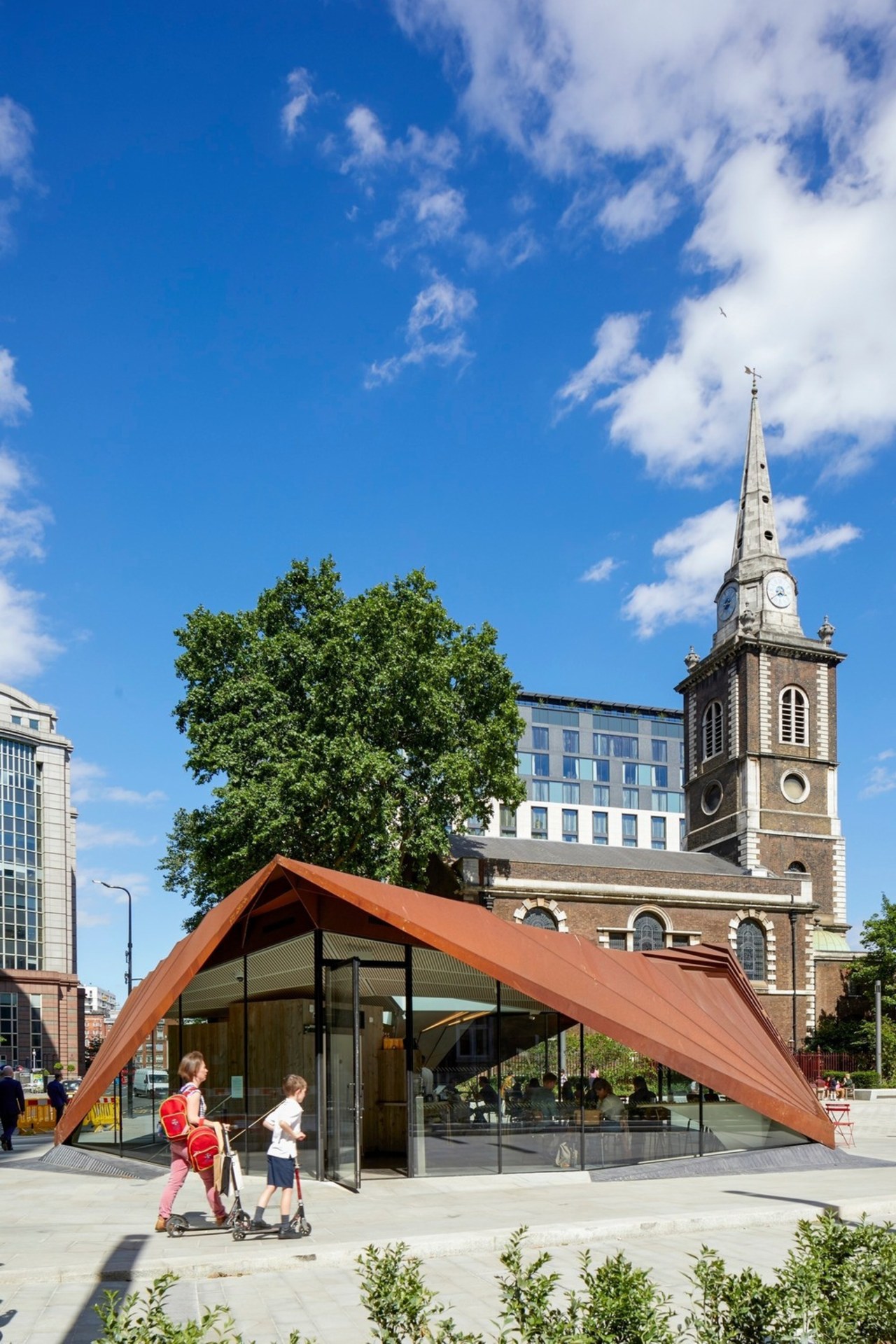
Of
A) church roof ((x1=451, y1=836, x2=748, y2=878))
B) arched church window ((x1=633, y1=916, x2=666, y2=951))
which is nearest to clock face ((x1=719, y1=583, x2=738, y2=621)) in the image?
church roof ((x1=451, y1=836, x2=748, y2=878))

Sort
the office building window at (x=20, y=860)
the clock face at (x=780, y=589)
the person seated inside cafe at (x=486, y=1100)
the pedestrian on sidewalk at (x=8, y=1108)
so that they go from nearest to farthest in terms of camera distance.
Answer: the person seated inside cafe at (x=486, y=1100)
the pedestrian on sidewalk at (x=8, y=1108)
the clock face at (x=780, y=589)
the office building window at (x=20, y=860)

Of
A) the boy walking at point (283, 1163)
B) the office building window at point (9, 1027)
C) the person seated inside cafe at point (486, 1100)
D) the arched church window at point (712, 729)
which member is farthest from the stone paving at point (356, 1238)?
the office building window at point (9, 1027)

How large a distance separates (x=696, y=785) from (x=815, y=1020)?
524 inches

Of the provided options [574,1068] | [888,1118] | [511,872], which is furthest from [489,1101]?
[511,872]

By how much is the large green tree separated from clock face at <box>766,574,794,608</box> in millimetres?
24415

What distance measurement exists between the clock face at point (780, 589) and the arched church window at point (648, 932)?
17.4m

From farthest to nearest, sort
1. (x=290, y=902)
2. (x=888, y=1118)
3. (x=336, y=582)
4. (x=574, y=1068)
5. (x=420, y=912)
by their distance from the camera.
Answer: (x=336, y=582) → (x=888, y=1118) → (x=574, y=1068) → (x=290, y=902) → (x=420, y=912)

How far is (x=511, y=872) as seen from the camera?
4719 cm

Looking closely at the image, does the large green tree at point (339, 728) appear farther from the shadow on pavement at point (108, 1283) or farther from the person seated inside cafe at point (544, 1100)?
the shadow on pavement at point (108, 1283)

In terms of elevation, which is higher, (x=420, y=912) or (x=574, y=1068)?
(x=420, y=912)

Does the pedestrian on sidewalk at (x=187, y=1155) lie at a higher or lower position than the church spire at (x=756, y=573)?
lower

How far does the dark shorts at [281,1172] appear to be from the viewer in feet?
36.2

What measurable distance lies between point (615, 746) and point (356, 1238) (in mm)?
94873

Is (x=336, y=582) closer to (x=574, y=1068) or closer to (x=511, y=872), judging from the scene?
(x=511, y=872)
